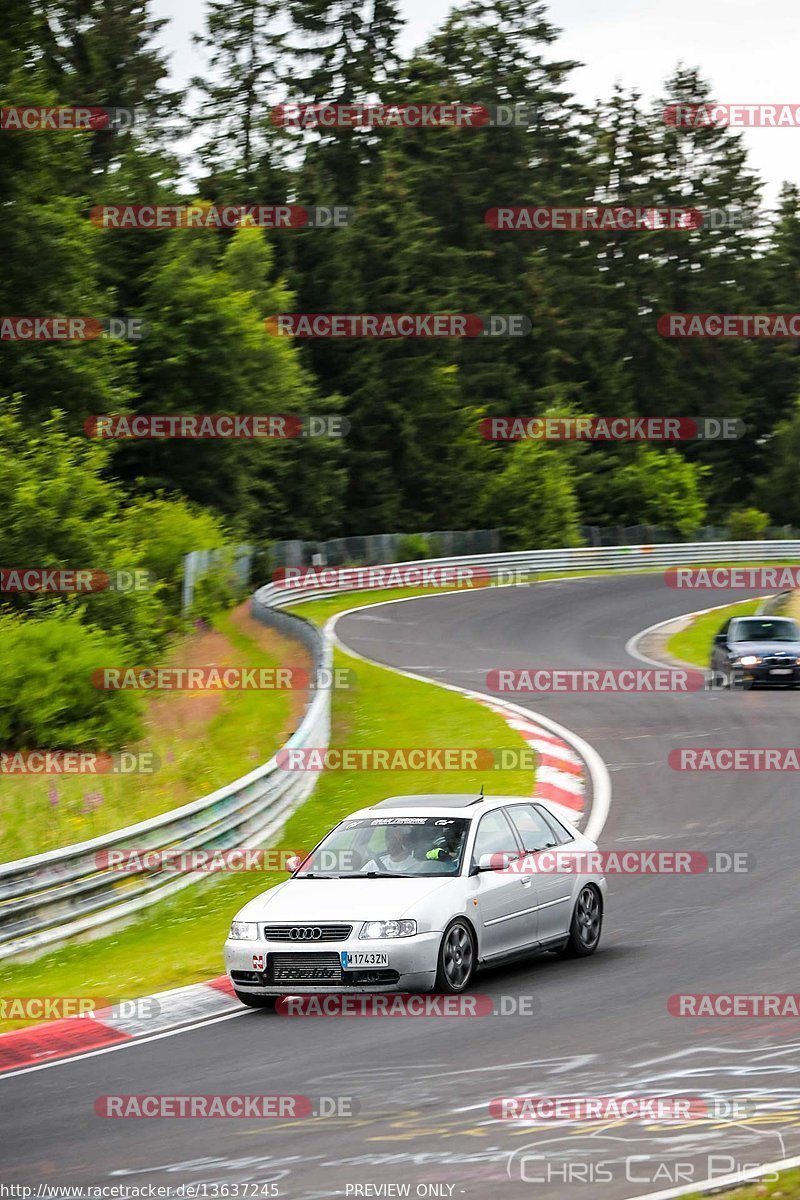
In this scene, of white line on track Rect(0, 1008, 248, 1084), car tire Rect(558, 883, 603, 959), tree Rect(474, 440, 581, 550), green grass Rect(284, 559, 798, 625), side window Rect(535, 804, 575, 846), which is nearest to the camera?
white line on track Rect(0, 1008, 248, 1084)

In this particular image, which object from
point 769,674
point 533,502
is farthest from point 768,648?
point 533,502

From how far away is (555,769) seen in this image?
20.4 metres

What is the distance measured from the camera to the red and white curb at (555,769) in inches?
721

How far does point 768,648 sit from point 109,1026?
64.0 feet

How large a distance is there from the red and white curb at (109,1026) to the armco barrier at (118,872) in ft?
6.16

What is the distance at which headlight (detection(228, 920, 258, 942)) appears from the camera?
1067 cm

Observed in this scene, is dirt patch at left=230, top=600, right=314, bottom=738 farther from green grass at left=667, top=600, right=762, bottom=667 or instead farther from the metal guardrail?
green grass at left=667, top=600, right=762, bottom=667

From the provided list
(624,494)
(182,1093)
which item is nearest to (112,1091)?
(182,1093)

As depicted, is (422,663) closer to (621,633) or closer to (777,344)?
(621,633)

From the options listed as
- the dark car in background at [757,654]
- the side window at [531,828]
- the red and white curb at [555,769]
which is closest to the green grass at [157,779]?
the red and white curb at [555,769]

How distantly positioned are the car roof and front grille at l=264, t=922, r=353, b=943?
1.47 meters

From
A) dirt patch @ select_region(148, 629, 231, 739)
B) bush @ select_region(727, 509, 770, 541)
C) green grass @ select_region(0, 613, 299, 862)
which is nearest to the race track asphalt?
green grass @ select_region(0, 613, 299, 862)

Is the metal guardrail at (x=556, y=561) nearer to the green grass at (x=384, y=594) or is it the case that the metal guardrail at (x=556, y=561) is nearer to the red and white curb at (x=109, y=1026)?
the green grass at (x=384, y=594)

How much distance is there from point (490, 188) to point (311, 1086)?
7944cm
